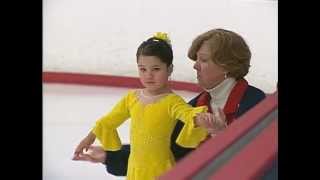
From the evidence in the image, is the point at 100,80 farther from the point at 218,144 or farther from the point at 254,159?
the point at 254,159

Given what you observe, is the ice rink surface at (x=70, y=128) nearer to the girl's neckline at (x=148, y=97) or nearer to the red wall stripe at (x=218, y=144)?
the girl's neckline at (x=148, y=97)

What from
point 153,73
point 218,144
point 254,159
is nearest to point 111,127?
point 153,73

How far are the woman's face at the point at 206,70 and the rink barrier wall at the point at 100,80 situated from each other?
0.10ft

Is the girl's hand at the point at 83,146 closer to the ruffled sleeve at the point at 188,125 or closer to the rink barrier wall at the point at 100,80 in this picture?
the rink barrier wall at the point at 100,80

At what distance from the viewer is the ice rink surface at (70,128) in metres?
1.62

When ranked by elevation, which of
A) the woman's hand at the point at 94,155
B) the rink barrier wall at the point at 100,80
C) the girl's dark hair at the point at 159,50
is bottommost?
the woman's hand at the point at 94,155

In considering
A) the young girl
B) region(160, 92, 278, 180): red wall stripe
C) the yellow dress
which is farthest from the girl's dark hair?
region(160, 92, 278, 180): red wall stripe

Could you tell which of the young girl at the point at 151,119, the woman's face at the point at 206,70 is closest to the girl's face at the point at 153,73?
the young girl at the point at 151,119

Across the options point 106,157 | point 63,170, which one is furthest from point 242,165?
point 63,170

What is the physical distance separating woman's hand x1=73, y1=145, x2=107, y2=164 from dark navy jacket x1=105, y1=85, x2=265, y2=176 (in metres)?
0.02

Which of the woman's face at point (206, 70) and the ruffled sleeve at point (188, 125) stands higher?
the woman's face at point (206, 70)

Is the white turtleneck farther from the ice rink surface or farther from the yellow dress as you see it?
the ice rink surface
